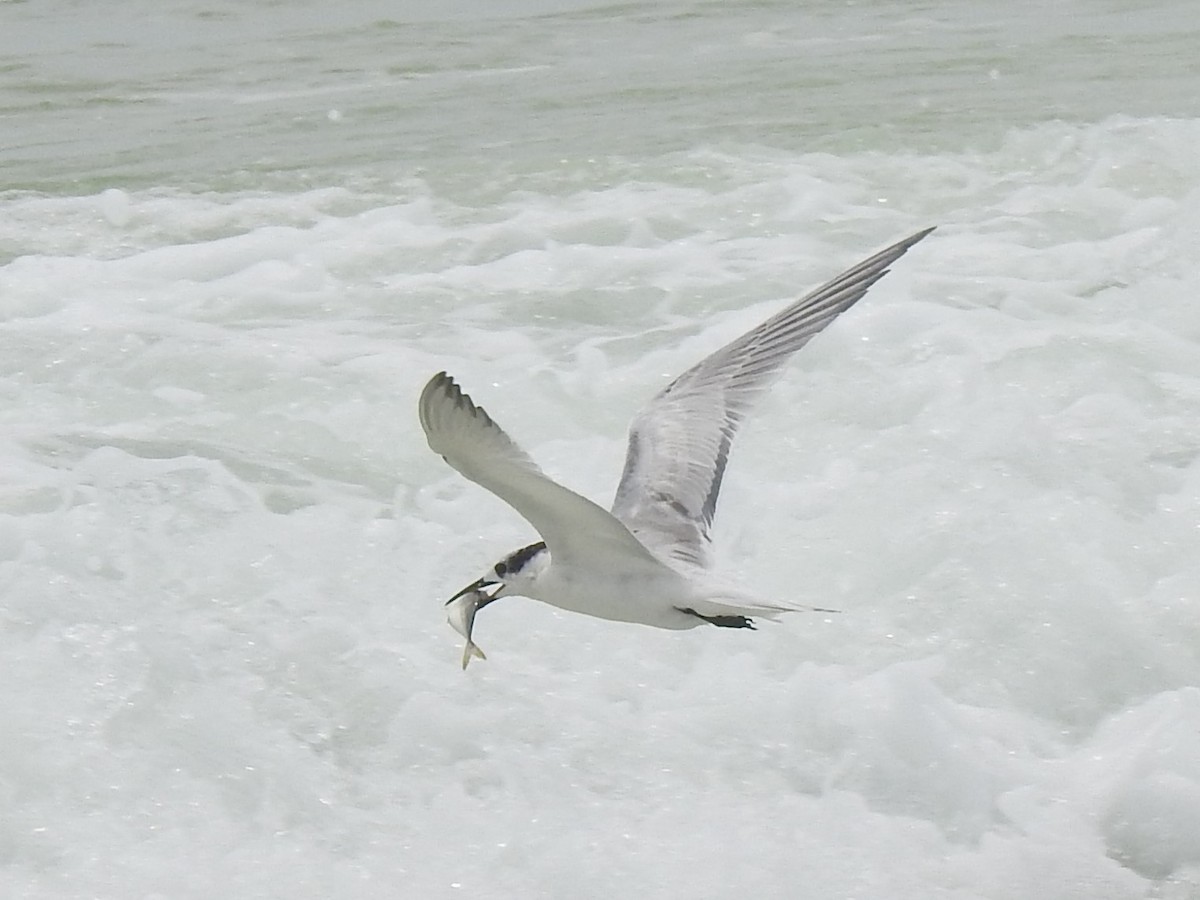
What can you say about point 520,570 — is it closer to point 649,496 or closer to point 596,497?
point 649,496

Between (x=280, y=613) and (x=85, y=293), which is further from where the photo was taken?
(x=85, y=293)

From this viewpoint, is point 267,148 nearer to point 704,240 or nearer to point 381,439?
point 704,240

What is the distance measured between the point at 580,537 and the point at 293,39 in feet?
33.2

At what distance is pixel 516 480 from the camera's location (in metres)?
3.41

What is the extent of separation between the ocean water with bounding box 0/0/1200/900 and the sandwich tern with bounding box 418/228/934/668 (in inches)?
23.5

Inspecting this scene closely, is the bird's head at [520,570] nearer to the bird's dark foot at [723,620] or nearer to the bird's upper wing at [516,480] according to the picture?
the bird's upper wing at [516,480]

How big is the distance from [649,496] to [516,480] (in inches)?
37.5

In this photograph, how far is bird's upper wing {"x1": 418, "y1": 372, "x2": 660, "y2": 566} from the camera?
3166mm

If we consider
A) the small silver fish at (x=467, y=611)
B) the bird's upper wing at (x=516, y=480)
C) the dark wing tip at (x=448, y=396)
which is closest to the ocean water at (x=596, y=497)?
the small silver fish at (x=467, y=611)

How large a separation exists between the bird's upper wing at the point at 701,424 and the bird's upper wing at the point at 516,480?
32cm

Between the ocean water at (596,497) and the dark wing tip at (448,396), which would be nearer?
the dark wing tip at (448,396)

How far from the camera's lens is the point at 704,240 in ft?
27.3

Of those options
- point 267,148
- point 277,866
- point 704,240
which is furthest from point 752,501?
point 267,148

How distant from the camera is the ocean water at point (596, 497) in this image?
173 inches
